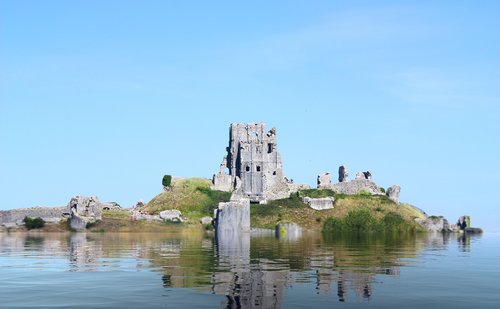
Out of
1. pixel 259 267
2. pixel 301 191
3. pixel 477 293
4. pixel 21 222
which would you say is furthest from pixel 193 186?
pixel 477 293

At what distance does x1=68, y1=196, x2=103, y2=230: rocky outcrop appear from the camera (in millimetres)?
85356

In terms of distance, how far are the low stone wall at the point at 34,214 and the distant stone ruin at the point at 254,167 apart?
93.8 feet

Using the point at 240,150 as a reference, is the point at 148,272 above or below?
below

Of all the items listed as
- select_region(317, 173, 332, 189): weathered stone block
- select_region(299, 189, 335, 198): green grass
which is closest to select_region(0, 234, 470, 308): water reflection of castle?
select_region(299, 189, 335, 198): green grass

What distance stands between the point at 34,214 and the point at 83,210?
779cm

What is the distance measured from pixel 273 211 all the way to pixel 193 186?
2276 centimetres

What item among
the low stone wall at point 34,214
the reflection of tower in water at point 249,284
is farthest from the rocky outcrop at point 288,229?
the reflection of tower in water at point 249,284

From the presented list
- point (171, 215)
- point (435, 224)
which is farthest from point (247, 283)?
point (435, 224)

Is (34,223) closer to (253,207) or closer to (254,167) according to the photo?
(253,207)

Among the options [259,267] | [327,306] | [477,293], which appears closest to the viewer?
[327,306]

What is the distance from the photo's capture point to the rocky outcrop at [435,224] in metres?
92.5

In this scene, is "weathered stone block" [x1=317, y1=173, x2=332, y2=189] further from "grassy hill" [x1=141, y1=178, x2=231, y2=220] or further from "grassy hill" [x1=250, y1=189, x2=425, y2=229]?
"grassy hill" [x1=141, y1=178, x2=231, y2=220]

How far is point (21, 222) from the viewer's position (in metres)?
88.9

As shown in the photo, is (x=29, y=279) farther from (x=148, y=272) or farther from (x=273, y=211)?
(x=273, y=211)
